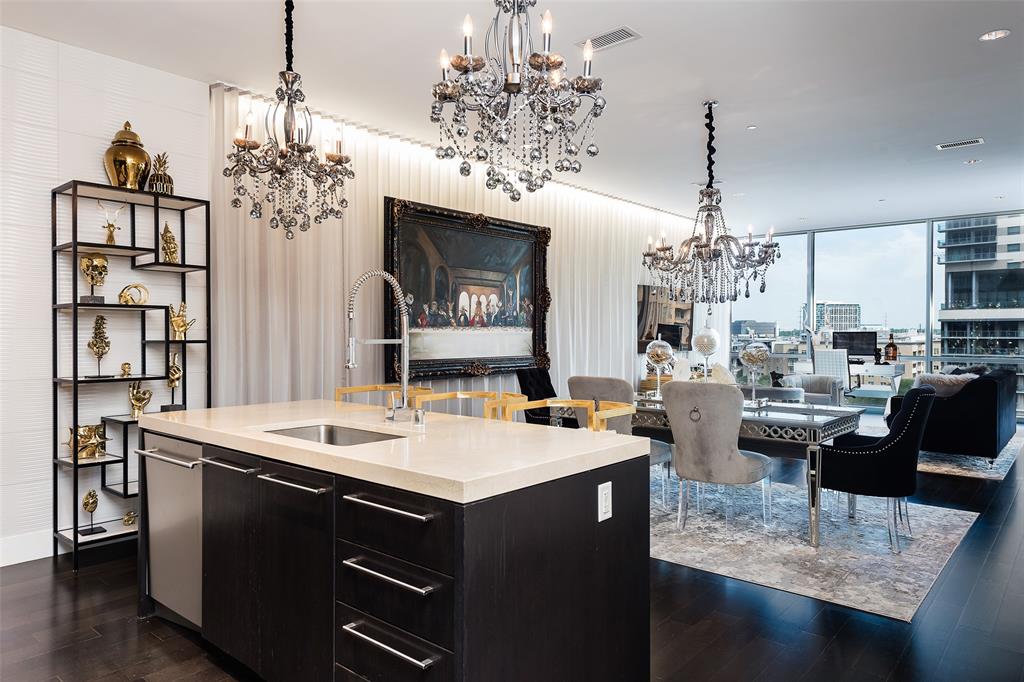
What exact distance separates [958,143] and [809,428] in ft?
12.0

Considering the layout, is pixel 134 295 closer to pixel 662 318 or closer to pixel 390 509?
pixel 390 509

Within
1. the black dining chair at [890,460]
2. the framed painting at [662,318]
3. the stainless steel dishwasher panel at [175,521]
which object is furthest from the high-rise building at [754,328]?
the stainless steel dishwasher panel at [175,521]

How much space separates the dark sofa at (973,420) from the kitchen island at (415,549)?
5.22m

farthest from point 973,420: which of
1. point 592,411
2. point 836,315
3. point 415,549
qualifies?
point 415,549

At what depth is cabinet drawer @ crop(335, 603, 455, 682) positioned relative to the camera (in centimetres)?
167

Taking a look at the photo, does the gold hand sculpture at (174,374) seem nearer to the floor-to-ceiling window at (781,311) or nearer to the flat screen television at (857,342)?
the floor-to-ceiling window at (781,311)

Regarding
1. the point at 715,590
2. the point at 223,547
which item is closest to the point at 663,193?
the point at 715,590

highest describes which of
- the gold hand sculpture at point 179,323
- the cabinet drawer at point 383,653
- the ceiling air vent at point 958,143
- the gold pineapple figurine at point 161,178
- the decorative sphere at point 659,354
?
the ceiling air vent at point 958,143

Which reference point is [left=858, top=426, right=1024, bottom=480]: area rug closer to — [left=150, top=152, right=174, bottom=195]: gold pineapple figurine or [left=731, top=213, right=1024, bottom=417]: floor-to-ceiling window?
[left=731, top=213, right=1024, bottom=417]: floor-to-ceiling window

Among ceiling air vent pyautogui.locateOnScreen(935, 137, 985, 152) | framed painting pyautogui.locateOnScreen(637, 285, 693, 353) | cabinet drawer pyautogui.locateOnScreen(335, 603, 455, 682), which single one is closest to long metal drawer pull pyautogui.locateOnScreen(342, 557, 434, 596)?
cabinet drawer pyautogui.locateOnScreen(335, 603, 455, 682)

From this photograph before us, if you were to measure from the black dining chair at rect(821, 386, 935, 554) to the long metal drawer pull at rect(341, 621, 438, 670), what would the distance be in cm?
306

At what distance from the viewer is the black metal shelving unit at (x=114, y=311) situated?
3.67m

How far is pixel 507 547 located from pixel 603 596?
1.68ft

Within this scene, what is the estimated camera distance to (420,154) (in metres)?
5.97
